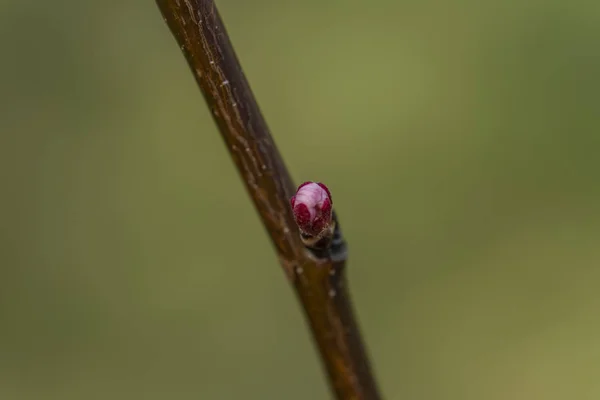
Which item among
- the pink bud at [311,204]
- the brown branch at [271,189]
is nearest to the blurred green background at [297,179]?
the brown branch at [271,189]

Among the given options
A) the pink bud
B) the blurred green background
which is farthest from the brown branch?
the blurred green background

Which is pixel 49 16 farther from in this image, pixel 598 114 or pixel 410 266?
pixel 598 114

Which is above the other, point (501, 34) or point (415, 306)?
point (501, 34)

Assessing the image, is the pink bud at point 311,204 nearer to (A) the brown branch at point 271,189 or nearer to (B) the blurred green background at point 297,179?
(A) the brown branch at point 271,189

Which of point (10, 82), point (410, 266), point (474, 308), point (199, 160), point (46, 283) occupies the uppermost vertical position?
point (10, 82)

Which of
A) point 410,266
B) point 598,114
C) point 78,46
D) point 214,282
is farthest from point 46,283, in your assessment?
point 598,114

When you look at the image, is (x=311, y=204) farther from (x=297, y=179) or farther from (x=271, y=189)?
(x=297, y=179)
